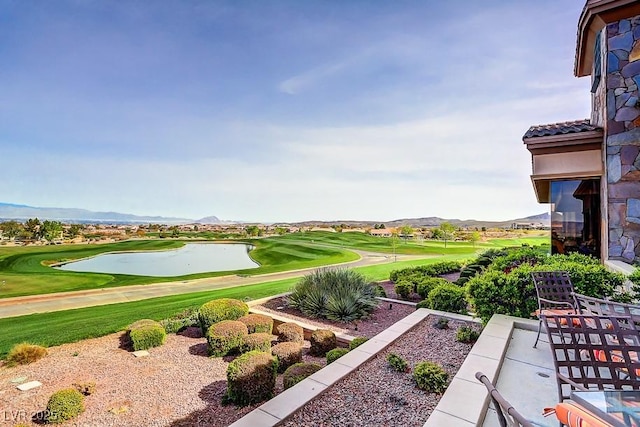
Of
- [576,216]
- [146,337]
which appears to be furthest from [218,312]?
[576,216]

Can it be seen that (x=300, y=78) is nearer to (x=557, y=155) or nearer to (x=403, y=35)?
(x=403, y=35)

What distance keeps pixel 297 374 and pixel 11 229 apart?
64.3ft

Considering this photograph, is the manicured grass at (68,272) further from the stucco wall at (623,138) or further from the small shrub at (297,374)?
the stucco wall at (623,138)

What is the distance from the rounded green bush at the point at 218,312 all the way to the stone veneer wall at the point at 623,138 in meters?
6.82

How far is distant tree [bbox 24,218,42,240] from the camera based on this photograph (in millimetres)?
16359

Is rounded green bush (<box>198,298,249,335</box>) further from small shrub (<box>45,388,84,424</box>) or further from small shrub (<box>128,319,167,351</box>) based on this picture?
small shrub (<box>45,388,84,424</box>)

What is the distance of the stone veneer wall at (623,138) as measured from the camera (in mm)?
5246

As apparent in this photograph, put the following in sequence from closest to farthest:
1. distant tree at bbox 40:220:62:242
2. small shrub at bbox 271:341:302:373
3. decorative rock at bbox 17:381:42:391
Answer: decorative rock at bbox 17:381:42:391
small shrub at bbox 271:341:302:373
distant tree at bbox 40:220:62:242

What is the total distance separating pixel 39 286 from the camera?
12148 mm

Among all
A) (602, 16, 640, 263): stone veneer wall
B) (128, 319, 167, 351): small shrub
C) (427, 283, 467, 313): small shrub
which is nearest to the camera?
(128, 319, 167, 351): small shrub

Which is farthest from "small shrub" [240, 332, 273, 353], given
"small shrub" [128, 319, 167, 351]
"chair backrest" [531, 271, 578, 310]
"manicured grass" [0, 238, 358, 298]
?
"manicured grass" [0, 238, 358, 298]

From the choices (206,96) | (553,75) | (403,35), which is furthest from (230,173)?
(553,75)

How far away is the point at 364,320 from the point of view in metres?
6.13

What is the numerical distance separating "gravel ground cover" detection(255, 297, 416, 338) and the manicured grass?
8868 millimetres
